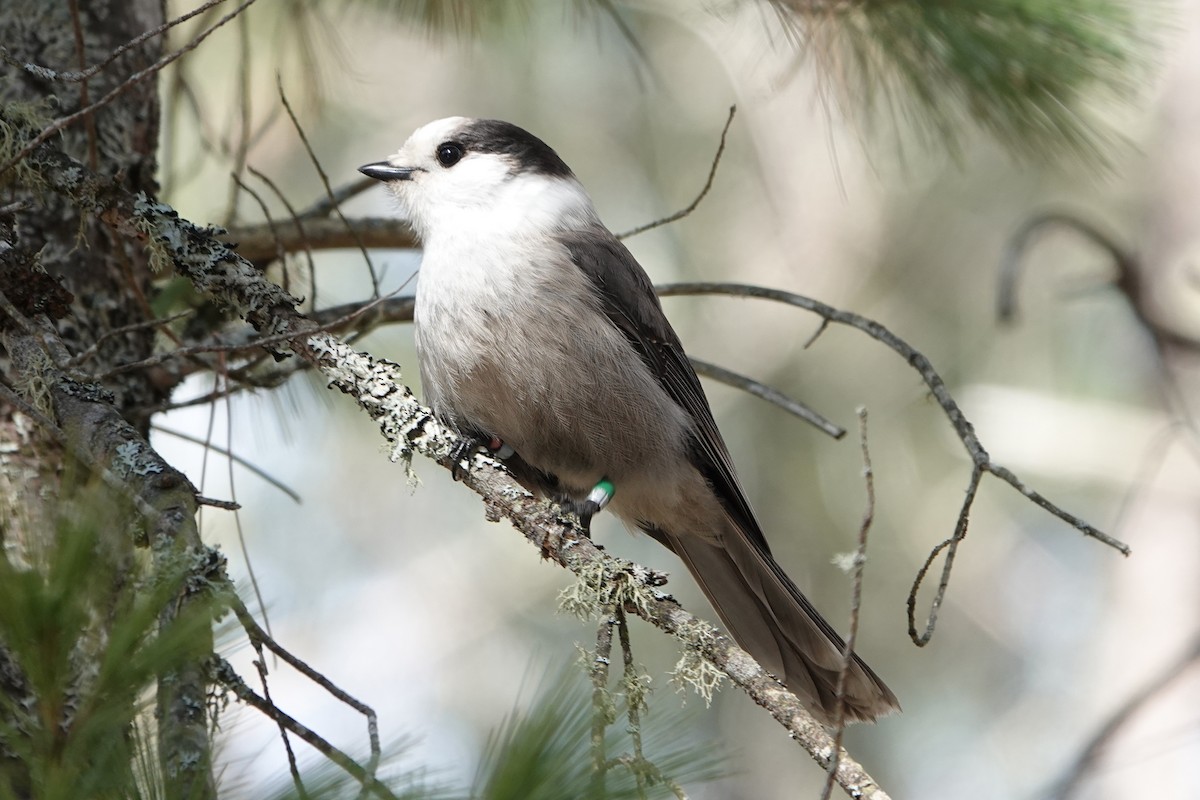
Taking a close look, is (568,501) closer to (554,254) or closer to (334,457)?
(554,254)

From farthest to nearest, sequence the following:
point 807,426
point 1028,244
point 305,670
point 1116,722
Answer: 1. point 807,426
2. point 1116,722
3. point 1028,244
4. point 305,670

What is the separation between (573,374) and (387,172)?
857 millimetres

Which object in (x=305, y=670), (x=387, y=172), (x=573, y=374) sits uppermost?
(x=387, y=172)

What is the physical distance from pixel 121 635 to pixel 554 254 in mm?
1771

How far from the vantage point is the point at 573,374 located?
99.7 inches

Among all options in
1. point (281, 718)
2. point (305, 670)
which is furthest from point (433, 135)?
point (281, 718)

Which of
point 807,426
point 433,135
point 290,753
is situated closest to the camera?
point 290,753

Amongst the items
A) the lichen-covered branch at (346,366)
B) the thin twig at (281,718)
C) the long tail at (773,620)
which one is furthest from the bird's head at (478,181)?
the thin twig at (281,718)

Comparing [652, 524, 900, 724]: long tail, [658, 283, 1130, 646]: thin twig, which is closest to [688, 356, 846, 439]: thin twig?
[658, 283, 1130, 646]: thin twig

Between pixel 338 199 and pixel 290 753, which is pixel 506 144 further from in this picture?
pixel 290 753

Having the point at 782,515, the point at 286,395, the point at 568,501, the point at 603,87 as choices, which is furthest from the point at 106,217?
the point at 603,87

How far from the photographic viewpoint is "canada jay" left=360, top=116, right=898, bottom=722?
97.7 inches

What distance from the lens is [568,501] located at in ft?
9.27

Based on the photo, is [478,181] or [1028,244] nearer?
[478,181]
